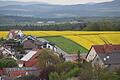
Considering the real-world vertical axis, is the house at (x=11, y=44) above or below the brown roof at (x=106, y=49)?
below

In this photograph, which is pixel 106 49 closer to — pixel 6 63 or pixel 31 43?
pixel 6 63

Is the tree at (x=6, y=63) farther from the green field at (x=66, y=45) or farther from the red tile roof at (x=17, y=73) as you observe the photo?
the green field at (x=66, y=45)

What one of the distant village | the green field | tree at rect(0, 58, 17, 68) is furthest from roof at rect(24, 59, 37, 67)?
the green field

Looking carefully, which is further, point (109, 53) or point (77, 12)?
point (77, 12)

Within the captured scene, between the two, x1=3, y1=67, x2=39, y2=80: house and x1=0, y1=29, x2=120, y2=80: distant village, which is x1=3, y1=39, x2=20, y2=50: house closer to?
x1=0, y1=29, x2=120, y2=80: distant village

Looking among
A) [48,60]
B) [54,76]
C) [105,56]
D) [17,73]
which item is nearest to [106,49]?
[105,56]

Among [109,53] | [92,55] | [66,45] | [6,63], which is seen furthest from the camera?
[66,45]

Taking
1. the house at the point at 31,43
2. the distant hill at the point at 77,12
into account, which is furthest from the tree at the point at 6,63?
the distant hill at the point at 77,12
